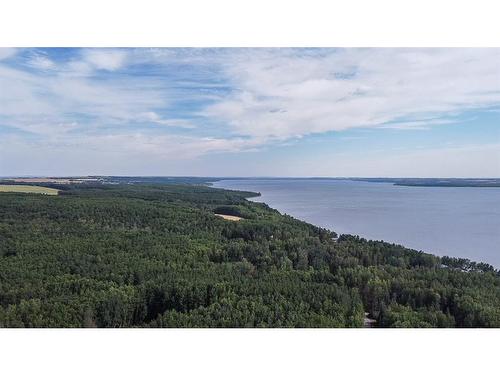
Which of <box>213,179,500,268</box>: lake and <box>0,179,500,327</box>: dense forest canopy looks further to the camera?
<box>213,179,500,268</box>: lake

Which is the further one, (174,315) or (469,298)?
(469,298)

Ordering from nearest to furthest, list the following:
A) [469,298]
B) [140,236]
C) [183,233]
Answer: [469,298] → [140,236] → [183,233]

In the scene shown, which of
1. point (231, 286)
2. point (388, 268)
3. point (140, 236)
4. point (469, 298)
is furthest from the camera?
point (140, 236)

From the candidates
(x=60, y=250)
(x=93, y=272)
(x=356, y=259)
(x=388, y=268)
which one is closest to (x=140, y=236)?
(x=60, y=250)

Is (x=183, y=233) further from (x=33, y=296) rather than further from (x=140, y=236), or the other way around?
(x=33, y=296)

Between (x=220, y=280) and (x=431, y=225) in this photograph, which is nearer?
(x=220, y=280)

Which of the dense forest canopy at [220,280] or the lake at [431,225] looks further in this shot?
the lake at [431,225]

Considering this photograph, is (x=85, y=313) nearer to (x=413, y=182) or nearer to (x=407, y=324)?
(x=407, y=324)
